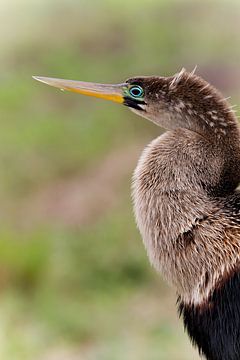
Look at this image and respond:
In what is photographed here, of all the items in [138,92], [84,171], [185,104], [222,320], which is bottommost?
[222,320]

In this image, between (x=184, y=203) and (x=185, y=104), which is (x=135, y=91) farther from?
(x=184, y=203)

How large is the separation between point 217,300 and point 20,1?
57.4 ft

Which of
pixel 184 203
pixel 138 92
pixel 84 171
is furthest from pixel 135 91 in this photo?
pixel 84 171

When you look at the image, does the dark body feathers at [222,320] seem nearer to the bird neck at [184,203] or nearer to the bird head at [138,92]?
the bird neck at [184,203]

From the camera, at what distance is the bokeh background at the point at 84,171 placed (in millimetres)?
7152

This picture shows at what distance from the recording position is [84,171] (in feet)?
38.3

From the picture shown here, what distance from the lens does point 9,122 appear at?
13398 millimetres

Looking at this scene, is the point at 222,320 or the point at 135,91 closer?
the point at 222,320

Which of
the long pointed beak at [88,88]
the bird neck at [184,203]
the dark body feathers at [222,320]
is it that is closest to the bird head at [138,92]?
the long pointed beak at [88,88]

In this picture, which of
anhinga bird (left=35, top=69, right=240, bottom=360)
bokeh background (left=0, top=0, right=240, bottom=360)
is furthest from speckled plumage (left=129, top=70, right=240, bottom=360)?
bokeh background (left=0, top=0, right=240, bottom=360)

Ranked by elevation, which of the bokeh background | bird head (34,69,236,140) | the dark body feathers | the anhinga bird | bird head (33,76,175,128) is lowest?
the dark body feathers

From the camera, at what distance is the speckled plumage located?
154 inches

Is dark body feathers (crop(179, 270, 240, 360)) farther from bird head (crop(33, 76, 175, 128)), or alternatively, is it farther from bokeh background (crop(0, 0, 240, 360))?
bokeh background (crop(0, 0, 240, 360))

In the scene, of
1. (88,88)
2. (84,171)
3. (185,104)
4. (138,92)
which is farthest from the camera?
(84,171)
